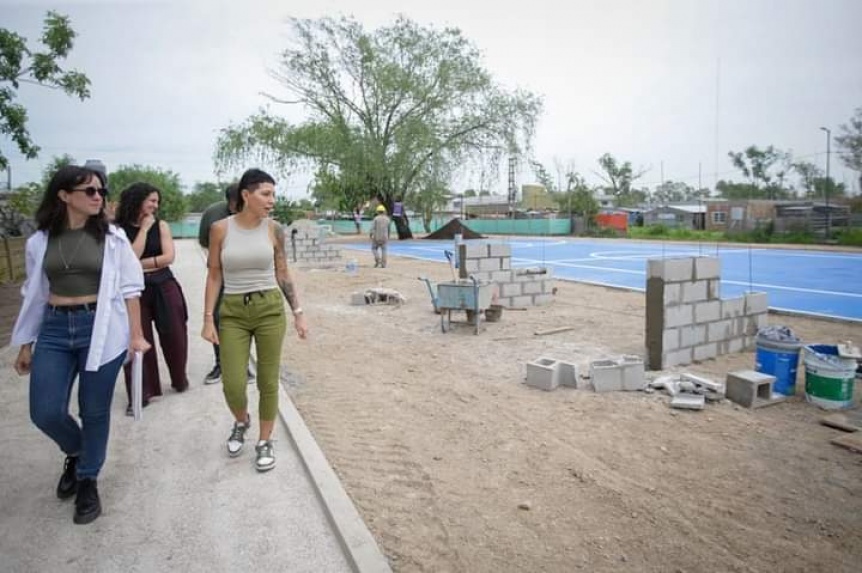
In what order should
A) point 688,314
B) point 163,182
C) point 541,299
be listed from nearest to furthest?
point 688,314
point 541,299
point 163,182

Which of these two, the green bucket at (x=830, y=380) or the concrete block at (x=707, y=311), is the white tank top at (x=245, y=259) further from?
the concrete block at (x=707, y=311)

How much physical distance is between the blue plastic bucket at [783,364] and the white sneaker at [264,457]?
4189 mm

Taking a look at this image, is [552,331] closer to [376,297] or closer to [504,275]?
[504,275]

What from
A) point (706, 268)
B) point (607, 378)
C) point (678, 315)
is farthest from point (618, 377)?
point (706, 268)

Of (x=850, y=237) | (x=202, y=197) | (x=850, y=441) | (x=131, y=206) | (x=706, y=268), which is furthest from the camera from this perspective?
(x=202, y=197)

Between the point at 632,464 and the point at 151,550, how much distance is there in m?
2.73

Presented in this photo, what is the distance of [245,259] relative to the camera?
Result: 116 inches

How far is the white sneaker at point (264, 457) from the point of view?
124 inches

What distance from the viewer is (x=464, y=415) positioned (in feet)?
13.9

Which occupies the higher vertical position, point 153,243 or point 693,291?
point 153,243

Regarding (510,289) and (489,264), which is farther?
(510,289)

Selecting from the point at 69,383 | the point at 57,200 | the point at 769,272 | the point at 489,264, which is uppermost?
the point at 57,200

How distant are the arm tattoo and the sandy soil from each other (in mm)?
1086

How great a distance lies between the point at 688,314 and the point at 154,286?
16.7 feet
